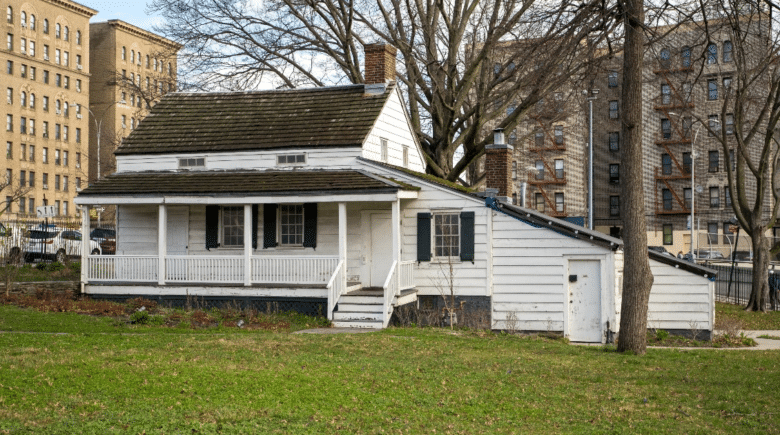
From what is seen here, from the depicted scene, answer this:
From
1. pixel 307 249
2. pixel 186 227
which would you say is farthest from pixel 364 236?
pixel 186 227

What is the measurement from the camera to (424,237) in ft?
72.3

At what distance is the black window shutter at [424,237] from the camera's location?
867 inches

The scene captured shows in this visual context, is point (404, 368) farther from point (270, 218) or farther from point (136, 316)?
point (270, 218)

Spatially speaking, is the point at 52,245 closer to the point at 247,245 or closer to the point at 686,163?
the point at 247,245

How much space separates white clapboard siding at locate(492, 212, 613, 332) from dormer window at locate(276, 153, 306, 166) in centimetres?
582

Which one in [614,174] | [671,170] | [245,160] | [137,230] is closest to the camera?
[245,160]

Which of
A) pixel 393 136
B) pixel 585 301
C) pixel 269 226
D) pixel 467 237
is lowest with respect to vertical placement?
pixel 585 301

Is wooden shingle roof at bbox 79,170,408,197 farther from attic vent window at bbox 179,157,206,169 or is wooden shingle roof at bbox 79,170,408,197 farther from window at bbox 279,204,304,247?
window at bbox 279,204,304,247

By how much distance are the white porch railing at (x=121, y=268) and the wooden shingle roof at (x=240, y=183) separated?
1.85 meters

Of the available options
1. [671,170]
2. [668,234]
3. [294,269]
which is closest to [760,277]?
[294,269]

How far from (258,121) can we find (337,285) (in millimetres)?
6642

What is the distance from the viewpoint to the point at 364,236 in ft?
75.3

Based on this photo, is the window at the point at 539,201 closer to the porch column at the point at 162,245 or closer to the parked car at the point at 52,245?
the parked car at the point at 52,245

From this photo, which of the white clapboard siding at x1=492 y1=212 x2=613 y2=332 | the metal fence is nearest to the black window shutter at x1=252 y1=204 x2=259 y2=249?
the white clapboard siding at x1=492 y1=212 x2=613 y2=332
